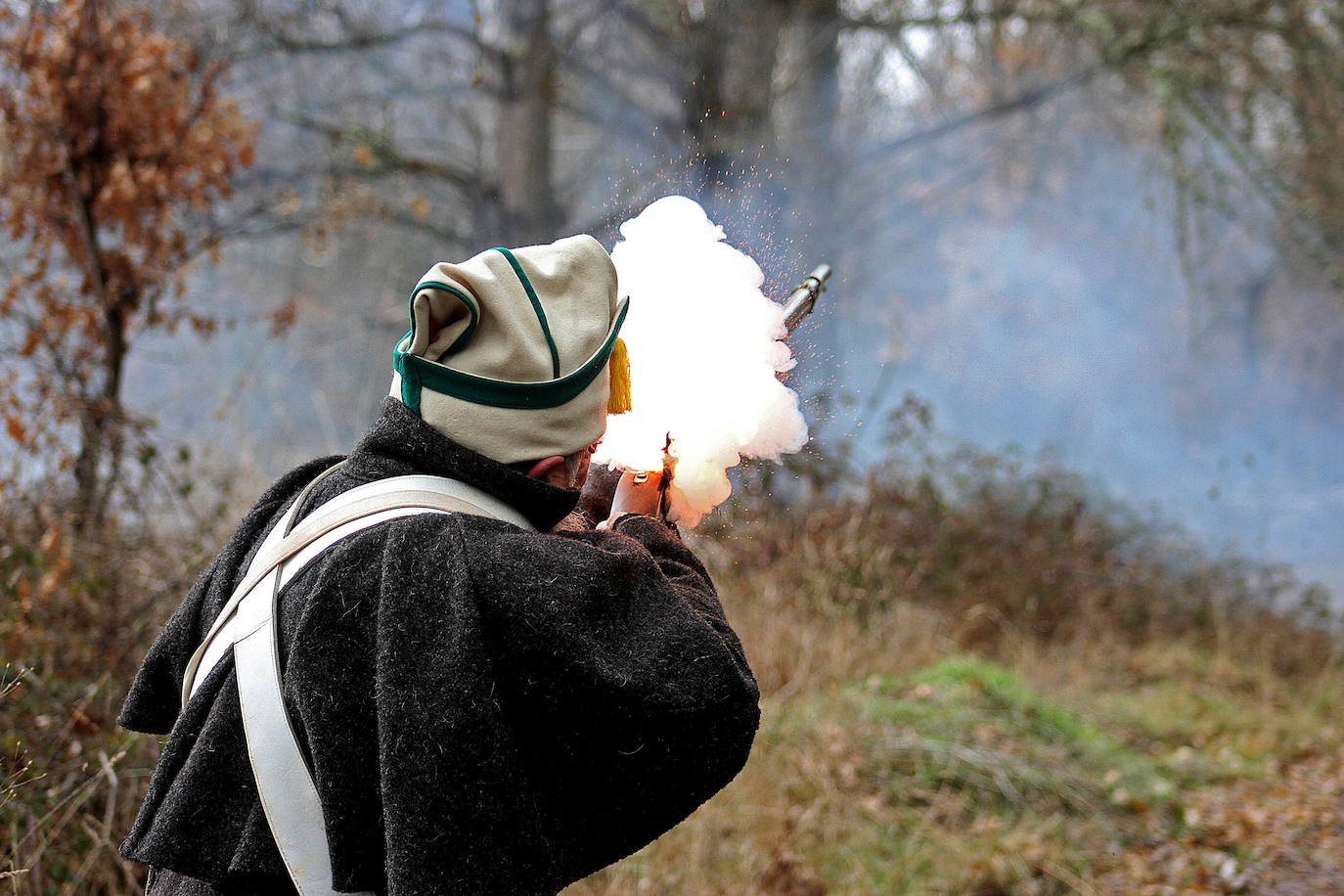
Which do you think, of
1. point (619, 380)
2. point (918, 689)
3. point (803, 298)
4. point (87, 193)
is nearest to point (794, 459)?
point (918, 689)

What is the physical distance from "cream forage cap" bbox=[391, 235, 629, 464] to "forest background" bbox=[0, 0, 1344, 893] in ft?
3.19

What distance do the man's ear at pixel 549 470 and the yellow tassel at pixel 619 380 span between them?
0.62 ft

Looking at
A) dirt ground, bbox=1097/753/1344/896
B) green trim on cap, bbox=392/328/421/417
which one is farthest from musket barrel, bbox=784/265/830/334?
dirt ground, bbox=1097/753/1344/896

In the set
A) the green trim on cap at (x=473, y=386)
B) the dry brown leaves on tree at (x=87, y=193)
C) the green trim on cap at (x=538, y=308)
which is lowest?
the green trim on cap at (x=473, y=386)

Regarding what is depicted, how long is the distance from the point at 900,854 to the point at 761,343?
314 centimetres

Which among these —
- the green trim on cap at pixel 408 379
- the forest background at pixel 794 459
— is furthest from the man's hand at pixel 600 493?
the forest background at pixel 794 459

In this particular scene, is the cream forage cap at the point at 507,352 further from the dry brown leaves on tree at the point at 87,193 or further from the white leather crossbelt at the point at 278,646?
the dry brown leaves on tree at the point at 87,193

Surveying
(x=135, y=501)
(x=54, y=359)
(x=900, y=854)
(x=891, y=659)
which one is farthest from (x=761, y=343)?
(x=891, y=659)

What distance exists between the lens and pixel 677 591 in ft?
5.45

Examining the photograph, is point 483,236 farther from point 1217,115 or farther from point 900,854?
point 900,854

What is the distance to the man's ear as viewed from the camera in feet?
5.51

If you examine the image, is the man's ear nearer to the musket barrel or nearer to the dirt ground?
the musket barrel

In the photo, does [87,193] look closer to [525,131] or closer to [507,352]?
[507,352]

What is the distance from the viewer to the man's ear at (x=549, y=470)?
168 cm
